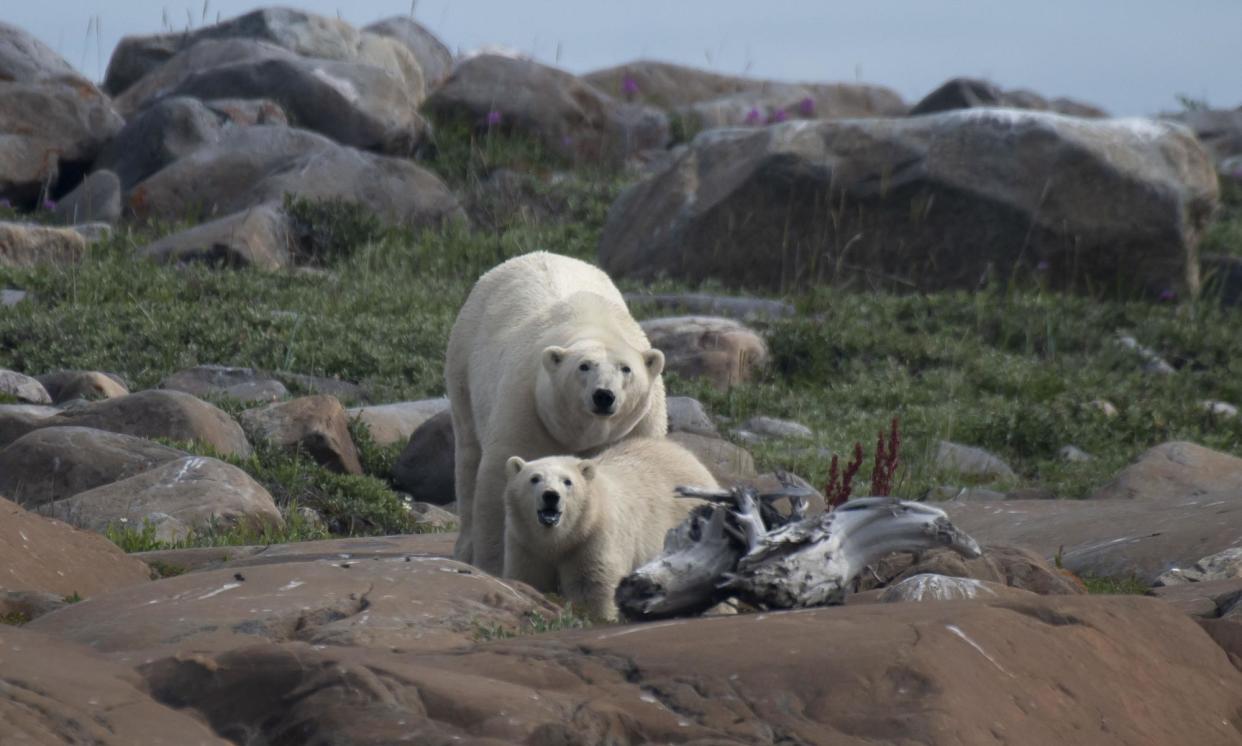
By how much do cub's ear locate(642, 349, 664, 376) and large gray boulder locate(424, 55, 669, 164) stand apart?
1279cm

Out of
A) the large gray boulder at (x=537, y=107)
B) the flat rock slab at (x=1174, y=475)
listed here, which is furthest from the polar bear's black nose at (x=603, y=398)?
the large gray boulder at (x=537, y=107)

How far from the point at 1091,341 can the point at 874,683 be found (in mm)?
10746

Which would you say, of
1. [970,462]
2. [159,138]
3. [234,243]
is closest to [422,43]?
[159,138]

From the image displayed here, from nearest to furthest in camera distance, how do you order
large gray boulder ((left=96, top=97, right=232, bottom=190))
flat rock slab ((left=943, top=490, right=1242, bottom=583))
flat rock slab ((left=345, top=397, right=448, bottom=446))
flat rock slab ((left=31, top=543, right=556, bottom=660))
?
flat rock slab ((left=31, top=543, right=556, bottom=660)) → flat rock slab ((left=943, top=490, right=1242, bottom=583)) → flat rock slab ((left=345, top=397, right=448, bottom=446)) → large gray boulder ((left=96, top=97, right=232, bottom=190))

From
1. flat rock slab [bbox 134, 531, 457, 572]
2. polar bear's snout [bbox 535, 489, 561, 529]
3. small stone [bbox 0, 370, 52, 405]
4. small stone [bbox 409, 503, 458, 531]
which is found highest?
polar bear's snout [bbox 535, 489, 561, 529]

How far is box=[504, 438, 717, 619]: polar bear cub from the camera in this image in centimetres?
612

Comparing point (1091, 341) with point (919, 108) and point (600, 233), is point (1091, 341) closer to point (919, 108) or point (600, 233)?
point (600, 233)

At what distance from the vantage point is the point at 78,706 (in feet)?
11.0

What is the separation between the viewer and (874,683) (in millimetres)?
3822

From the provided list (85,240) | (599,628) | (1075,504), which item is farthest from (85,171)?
(599,628)

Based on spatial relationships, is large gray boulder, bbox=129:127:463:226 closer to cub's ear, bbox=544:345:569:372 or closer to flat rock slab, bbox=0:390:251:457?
flat rock slab, bbox=0:390:251:457

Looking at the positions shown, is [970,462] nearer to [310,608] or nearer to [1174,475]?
[1174,475]

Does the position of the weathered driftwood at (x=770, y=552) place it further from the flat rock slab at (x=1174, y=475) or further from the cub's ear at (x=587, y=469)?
the flat rock slab at (x=1174, y=475)

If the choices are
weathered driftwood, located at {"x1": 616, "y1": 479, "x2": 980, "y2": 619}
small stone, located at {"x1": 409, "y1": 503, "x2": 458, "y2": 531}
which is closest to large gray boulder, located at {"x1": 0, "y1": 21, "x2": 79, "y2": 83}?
small stone, located at {"x1": 409, "y1": 503, "x2": 458, "y2": 531}
